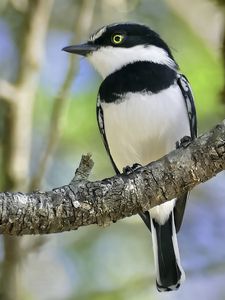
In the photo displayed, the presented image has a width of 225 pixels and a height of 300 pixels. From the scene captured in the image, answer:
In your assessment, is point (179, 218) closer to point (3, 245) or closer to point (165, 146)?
point (165, 146)

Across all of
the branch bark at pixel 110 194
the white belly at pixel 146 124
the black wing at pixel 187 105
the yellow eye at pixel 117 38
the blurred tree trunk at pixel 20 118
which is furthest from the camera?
the yellow eye at pixel 117 38

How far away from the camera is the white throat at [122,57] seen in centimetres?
433

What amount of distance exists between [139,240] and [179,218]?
190cm

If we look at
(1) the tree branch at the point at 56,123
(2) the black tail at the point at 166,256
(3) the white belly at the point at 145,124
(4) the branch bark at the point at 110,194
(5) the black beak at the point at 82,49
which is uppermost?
(5) the black beak at the point at 82,49

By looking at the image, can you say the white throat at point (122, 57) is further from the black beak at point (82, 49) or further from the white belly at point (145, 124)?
the white belly at point (145, 124)

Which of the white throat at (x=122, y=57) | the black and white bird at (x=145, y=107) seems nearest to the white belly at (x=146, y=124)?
the black and white bird at (x=145, y=107)

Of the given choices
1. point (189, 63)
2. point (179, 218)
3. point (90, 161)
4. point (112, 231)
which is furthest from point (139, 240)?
point (90, 161)

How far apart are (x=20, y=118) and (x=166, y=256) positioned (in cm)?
113

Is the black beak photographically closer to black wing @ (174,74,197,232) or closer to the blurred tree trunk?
the blurred tree trunk

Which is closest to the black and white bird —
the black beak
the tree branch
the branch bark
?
the black beak

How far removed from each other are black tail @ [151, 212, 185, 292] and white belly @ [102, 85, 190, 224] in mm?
387

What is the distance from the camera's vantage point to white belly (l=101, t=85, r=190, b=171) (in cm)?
405

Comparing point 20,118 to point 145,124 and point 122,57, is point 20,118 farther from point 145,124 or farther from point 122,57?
point 145,124

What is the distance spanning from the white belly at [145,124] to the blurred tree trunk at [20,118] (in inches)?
20.7
